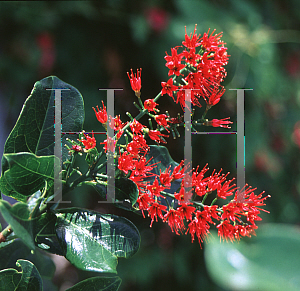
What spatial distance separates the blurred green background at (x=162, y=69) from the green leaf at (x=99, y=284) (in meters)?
0.81

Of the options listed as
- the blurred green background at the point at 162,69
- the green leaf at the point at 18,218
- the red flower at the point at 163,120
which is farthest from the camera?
the blurred green background at the point at 162,69

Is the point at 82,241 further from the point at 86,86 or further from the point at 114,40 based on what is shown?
→ the point at 114,40

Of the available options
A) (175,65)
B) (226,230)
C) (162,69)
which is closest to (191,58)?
(175,65)

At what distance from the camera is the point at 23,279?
40 cm

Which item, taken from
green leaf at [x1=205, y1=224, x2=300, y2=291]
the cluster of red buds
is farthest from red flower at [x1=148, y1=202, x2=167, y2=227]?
green leaf at [x1=205, y1=224, x2=300, y2=291]

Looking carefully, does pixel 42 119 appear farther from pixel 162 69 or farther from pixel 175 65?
pixel 162 69

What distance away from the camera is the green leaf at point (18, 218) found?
28 cm

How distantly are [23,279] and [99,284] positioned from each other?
3.7 inches

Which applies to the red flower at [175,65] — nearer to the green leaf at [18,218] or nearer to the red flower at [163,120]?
the red flower at [163,120]

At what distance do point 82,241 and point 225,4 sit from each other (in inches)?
52.8

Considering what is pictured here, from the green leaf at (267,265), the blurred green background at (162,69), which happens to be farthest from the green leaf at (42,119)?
the blurred green background at (162,69)

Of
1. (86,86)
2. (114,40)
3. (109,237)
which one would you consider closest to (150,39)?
(114,40)

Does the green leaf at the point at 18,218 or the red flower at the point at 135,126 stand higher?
the red flower at the point at 135,126

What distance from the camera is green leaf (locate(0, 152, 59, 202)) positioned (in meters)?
0.32
